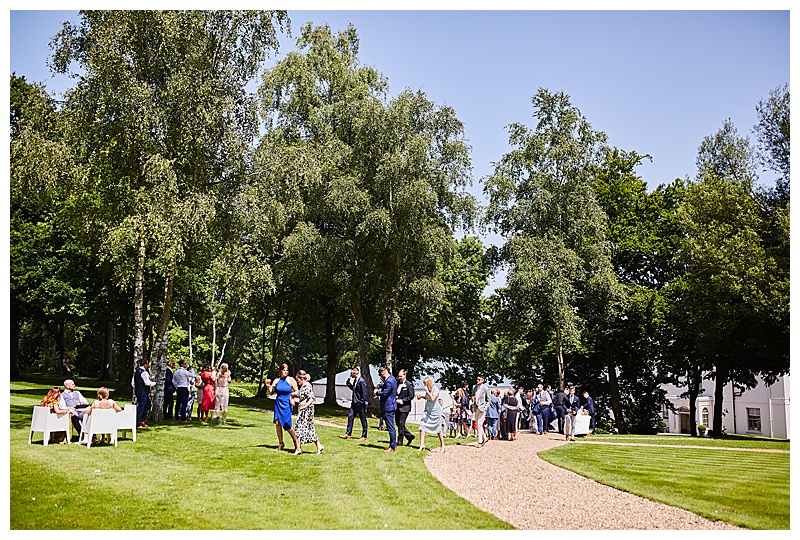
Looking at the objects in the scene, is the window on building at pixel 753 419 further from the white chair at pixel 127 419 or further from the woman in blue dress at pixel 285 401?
the white chair at pixel 127 419

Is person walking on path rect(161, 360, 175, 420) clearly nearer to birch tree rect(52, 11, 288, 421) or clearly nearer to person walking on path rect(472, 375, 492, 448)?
birch tree rect(52, 11, 288, 421)

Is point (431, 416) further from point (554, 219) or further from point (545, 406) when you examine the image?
point (554, 219)

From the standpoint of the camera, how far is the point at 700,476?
13.8m

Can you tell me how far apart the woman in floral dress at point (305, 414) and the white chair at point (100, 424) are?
3549 millimetres

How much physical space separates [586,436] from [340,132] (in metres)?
14.5

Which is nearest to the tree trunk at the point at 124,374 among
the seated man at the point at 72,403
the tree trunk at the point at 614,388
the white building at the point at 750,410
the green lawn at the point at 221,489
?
the green lawn at the point at 221,489

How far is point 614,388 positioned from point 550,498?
84.9ft

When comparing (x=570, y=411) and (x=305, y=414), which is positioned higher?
(x=570, y=411)

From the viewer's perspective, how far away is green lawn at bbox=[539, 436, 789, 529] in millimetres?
A: 10500

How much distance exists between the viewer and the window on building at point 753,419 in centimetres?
4441

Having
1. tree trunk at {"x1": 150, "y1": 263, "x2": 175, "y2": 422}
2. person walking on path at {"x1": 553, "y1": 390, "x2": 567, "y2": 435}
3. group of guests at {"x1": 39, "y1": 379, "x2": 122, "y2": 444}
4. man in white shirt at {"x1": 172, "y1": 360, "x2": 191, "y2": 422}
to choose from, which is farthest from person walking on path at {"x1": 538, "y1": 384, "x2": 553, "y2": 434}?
group of guests at {"x1": 39, "y1": 379, "x2": 122, "y2": 444}

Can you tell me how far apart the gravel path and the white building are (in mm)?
25824

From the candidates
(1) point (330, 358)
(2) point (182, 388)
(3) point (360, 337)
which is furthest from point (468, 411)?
(1) point (330, 358)

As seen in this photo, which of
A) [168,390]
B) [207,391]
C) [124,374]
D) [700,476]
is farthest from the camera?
[124,374]
